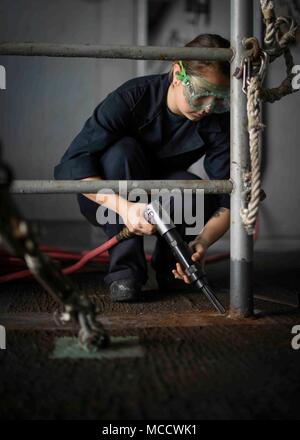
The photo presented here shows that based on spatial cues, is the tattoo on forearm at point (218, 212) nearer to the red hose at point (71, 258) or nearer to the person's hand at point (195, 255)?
the person's hand at point (195, 255)

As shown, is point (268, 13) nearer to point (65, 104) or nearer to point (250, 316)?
point (250, 316)

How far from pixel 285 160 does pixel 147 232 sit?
6.90ft

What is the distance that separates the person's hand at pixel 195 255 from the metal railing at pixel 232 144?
0.39ft

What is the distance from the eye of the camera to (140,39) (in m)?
→ 3.43

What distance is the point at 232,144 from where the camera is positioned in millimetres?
983

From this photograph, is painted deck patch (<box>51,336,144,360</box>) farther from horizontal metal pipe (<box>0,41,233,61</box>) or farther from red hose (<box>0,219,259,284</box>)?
horizontal metal pipe (<box>0,41,233,61</box>)

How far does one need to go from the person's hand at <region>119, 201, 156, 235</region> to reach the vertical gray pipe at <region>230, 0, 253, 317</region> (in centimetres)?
20

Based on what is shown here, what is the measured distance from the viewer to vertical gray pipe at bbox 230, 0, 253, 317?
962 millimetres

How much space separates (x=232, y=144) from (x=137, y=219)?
0.27m

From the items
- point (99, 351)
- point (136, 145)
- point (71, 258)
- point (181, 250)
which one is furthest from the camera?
point (71, 258)

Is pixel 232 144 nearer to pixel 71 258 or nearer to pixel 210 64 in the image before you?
pixel 210 64

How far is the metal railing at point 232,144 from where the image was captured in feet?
2.97

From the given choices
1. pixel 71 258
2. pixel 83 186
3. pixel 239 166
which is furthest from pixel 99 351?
pixel 71 258
